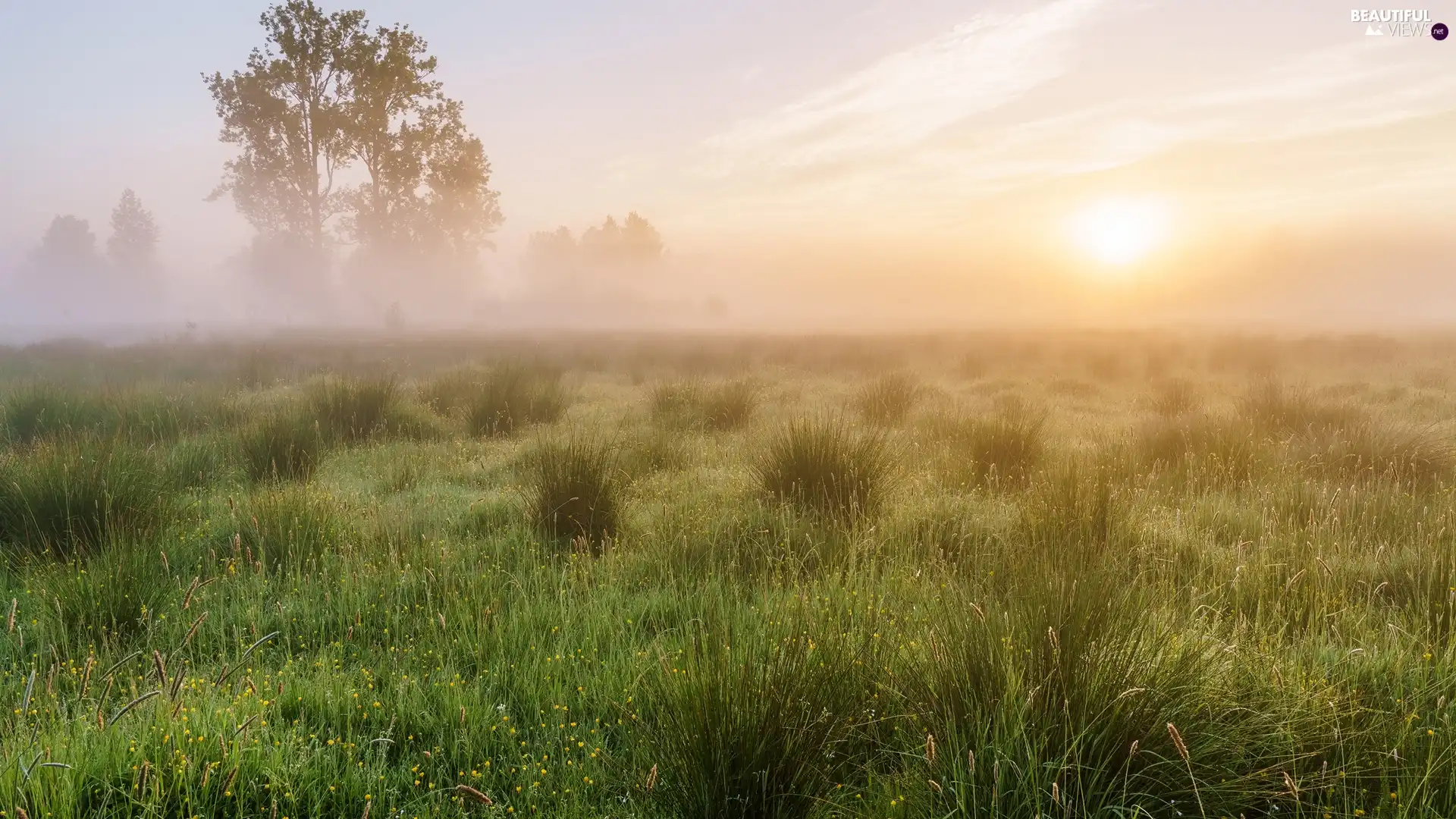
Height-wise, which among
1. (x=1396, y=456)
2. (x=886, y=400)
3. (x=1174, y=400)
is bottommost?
(x=1174, y=400)

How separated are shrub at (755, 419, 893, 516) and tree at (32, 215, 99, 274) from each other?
400 ft

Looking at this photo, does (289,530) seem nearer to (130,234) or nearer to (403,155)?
(403,155)

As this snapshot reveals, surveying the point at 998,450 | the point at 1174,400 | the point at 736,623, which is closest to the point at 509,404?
the point at 998,450

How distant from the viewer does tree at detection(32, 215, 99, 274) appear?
93625 mm

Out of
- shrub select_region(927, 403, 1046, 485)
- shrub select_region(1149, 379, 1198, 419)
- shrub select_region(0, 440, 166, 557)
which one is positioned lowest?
shrub select_region(1149, 379, 1198, 419)

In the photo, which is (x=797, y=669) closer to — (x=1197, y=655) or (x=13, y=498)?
(x=1197, y=655)

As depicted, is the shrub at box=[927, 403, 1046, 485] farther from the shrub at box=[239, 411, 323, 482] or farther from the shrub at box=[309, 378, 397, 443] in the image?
the shrub at box=[309, 378, 397, 443]

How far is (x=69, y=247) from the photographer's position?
93.6 meters

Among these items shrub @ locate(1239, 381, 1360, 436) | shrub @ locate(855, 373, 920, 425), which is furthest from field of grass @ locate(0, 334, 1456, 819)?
shrub @ locate(855, 373, 920, 425)

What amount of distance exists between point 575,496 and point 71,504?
3.32 meters

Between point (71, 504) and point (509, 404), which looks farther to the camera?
point (509, 404)

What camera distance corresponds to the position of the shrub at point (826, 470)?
541 cm

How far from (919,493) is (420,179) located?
1574 inches

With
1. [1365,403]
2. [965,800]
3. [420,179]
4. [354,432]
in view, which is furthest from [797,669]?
[420,179]
